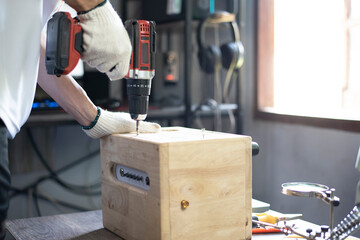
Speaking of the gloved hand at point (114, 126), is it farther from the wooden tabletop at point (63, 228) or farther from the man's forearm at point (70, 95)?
the wooden tabletop at point (63, 228)

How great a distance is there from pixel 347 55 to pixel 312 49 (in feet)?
0.88

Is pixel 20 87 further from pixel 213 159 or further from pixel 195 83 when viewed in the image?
pixel 195 83

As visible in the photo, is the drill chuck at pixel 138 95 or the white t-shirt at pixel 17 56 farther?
the drill chuck at pixel 138 95

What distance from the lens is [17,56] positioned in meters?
0.91

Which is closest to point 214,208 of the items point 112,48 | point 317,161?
point 112,48

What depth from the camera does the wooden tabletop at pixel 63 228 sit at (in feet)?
3.46

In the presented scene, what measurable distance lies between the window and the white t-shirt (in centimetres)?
151

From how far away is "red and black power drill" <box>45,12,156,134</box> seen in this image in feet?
2.90

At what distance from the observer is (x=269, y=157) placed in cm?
266

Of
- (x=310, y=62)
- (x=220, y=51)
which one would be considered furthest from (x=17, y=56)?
(x=310, y=62)

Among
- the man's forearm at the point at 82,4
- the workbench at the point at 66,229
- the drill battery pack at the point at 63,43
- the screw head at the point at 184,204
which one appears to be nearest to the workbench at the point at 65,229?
the workbench at the point at 66,229

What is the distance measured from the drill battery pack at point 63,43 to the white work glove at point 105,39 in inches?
0.7

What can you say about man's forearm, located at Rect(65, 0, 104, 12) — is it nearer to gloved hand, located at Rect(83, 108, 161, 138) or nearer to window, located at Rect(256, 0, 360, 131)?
gloved hand, located at Rect(83, 108, 161, 138)

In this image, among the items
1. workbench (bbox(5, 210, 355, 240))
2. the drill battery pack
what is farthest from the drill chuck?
workbench (bbox(5, 210, 355, 240))
